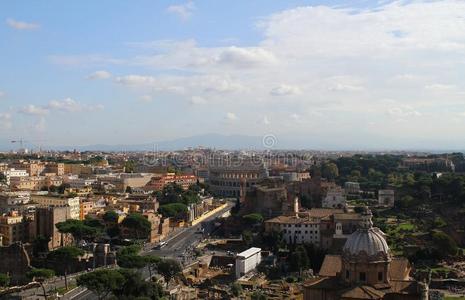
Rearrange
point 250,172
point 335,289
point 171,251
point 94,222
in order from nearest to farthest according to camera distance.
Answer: point 335,289 → point 171,251 → point 94,222 → point 250,172

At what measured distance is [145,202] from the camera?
52.8m

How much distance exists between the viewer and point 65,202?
46.7 metres

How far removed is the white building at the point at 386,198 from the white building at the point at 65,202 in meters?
27.5

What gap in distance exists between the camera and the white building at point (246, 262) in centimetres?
3394

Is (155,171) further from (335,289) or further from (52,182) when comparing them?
(335,289)

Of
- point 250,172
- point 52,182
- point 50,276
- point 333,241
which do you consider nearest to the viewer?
point 50,276

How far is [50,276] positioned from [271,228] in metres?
15.5

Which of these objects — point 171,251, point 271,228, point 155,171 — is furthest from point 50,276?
point 155,171

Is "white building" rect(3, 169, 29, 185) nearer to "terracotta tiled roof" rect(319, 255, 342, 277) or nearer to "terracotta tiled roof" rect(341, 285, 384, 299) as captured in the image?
"terracotta tiled roof" rect(319, 255, 342, 277)

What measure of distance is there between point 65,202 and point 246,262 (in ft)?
60.7

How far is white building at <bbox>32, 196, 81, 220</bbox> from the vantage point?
45.8 meters

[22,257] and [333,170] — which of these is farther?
[333,170]

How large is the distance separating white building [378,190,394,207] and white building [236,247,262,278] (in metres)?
23.7

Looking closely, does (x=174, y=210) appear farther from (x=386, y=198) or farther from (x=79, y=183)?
(x=79, y=183)
